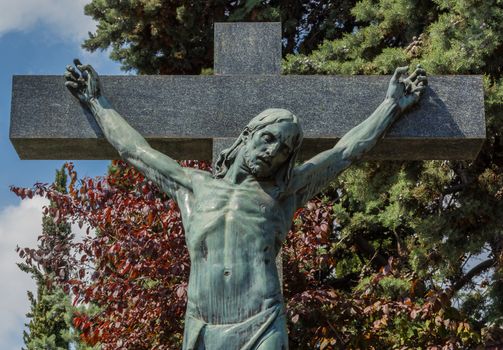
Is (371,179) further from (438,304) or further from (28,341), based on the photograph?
(28,341)

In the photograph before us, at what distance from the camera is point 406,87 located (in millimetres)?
5945

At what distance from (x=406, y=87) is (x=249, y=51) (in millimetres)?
928

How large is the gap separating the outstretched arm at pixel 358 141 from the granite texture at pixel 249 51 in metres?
0.67

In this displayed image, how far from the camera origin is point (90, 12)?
13.1 m

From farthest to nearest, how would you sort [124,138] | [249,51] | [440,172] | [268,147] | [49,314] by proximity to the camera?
[49,314] < [440,172] < [249,51] < [124,138] < [268,147]

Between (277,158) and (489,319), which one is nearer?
(277,158)

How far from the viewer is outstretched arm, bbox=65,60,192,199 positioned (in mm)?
5297

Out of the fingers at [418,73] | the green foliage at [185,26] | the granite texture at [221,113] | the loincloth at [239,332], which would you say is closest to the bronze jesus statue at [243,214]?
the loincloth at [239,332]

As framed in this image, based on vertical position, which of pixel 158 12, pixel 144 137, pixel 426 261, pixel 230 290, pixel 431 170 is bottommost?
pixel 230 290

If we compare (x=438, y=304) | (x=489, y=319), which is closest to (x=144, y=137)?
(x=438, y=304)

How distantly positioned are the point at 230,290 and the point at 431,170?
5.26 m

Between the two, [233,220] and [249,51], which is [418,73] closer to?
[249,51]

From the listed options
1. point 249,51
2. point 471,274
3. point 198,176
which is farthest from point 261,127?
point 471,274

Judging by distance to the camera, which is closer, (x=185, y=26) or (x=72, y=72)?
(x=72, y=72)
